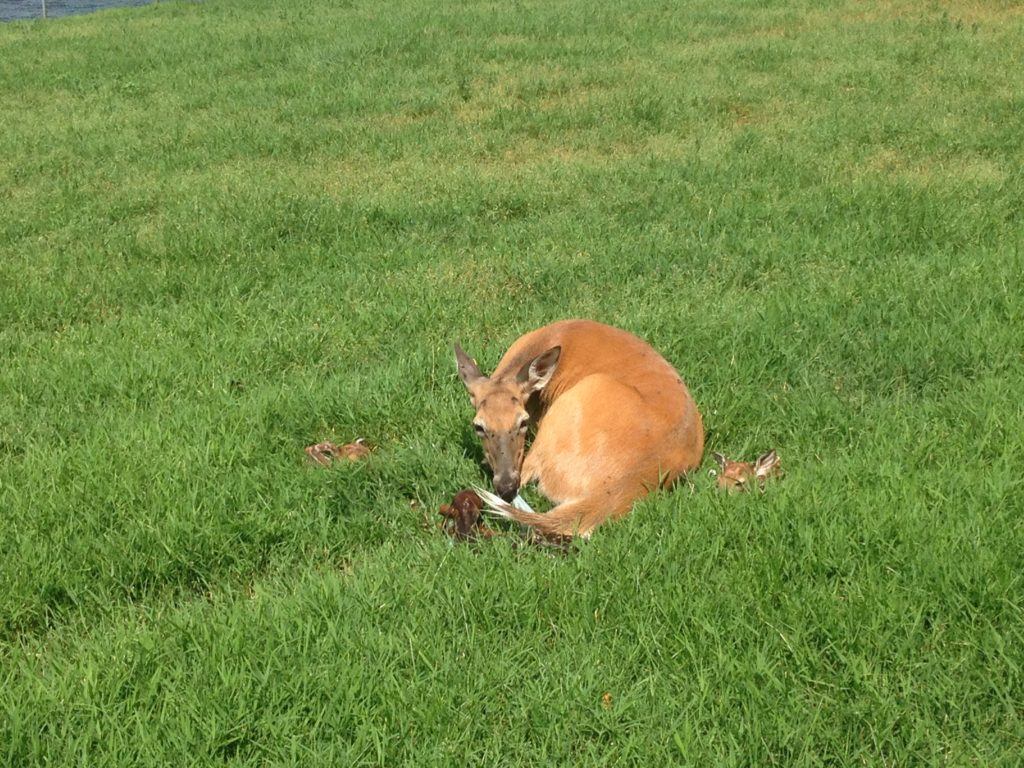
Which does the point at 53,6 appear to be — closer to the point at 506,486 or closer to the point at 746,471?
the point at 506,486

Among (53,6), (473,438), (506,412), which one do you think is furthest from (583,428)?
(53,6)

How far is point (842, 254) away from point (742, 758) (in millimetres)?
5476

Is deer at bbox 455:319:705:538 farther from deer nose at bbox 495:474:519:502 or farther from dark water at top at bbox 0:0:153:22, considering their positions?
dark water at top at bbox 0:0:153:22

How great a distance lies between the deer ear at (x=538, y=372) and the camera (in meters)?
5.06

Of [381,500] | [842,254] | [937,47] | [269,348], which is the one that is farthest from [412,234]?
[937,47]

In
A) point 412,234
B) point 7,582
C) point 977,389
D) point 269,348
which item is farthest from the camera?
point 412,234

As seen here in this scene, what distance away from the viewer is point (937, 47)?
14.9 meters

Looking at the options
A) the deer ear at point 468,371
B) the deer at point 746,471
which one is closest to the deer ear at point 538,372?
the deer ear at point 468,371

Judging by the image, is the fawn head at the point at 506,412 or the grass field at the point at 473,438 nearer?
the grass field at the point at 473,438

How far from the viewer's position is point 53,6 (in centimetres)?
3216

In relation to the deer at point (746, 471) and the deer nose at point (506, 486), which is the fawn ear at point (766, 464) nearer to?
the deer at point (746, 471)

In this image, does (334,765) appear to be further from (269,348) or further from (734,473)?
(269,348)

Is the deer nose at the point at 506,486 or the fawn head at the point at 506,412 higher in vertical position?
the fawn head at the point at 506,412

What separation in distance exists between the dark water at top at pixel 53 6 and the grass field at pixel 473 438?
66.1ft
